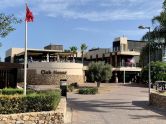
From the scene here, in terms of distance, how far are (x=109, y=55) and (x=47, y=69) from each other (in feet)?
67.3

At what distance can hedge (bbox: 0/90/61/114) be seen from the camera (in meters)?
16.3

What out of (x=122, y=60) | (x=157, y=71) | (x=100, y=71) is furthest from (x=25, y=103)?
(x=122, y=60)

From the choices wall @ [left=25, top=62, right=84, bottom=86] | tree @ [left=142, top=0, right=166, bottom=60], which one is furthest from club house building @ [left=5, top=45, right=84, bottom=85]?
tree @ [left=142, top=0, right=166, bottom=60]

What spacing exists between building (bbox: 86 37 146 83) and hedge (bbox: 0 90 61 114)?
187ft

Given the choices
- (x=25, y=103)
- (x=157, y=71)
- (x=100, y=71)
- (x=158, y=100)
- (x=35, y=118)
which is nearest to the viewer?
(x=35, y=118)

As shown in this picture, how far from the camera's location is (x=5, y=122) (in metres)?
15.3

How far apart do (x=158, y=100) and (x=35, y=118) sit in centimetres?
1239

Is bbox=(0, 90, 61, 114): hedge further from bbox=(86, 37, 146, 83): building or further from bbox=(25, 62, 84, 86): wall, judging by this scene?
bbox=(86, 37, 146, 83): building

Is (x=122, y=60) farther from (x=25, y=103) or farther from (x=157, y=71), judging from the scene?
(x=25, y=103)

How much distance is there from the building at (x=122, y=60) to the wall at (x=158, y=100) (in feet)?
149

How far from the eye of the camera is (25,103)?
54.1ft


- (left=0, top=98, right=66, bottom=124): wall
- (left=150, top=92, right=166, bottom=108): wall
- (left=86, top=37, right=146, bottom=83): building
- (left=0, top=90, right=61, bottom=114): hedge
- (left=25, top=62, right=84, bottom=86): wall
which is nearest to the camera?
(left=0, top=98, right=66, bottom=124): wall

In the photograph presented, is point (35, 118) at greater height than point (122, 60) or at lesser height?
lesser

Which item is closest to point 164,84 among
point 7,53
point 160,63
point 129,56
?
point 160,63
